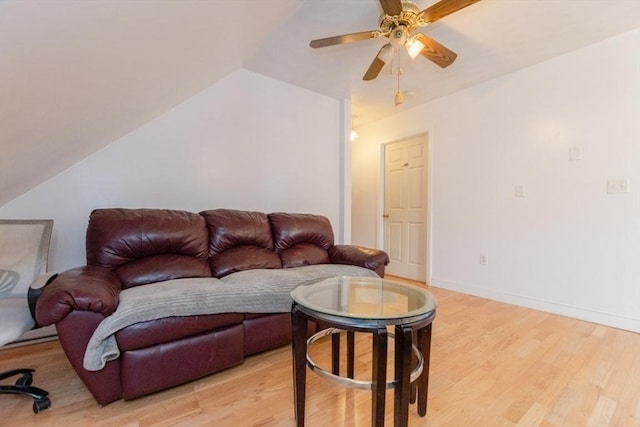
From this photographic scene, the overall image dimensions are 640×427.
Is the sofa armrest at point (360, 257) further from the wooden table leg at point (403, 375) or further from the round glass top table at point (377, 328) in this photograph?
the wooden table leg at point (403, 375)

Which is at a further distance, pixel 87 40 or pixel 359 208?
pixel 359 208

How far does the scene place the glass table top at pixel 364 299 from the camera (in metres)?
1.10

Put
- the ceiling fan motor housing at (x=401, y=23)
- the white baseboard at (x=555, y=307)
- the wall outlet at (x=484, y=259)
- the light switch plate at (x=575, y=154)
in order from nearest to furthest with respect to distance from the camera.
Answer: the ceiling fan motor housing at (x=401, y=23)
the white baseboard at (x=555, y=307)
the light switch plate at (x=575, y=154)
the wall outlet at (x=484, y=259)

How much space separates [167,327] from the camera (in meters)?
1.40

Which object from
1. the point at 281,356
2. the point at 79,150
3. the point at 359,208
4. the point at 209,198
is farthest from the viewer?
the point at 359,208

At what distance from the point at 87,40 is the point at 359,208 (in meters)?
4.02

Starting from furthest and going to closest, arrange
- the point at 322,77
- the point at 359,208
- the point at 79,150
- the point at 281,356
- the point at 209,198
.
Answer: the point at 359,208, the point at 322,77, the point at 209,198, the point at 79,150, the point at 281,356

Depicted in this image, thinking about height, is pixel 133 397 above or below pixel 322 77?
below

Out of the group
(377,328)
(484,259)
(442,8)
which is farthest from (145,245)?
(484,259)

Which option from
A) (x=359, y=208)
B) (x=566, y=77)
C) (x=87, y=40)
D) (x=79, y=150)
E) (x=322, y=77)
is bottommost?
(x=359, y=208)

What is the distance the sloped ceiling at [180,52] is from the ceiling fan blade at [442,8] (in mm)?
343

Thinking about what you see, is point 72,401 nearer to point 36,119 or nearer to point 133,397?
point 133,397

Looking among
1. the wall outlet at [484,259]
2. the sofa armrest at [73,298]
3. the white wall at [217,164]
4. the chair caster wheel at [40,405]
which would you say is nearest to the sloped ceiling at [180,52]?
the white wall at [217,164]

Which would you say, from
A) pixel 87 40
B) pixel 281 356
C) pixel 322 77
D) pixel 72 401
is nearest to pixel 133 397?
pixel 72 401
